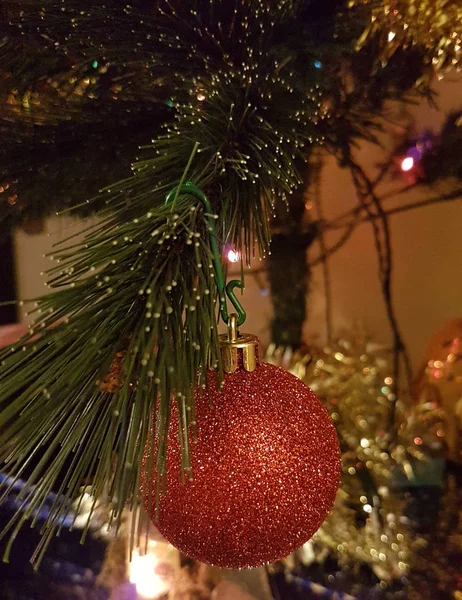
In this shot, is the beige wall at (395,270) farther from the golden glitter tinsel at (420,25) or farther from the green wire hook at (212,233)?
the green wire hook at (212,233)

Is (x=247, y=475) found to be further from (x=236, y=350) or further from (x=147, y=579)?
(x=147, y=579)

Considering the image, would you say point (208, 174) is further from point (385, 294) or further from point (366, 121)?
point (385, 294)

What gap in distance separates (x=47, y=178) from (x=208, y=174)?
0.19 meters

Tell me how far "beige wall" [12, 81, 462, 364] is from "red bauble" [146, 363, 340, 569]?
41 centimetres

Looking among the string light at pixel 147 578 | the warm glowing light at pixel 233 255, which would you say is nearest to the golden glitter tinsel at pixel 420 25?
the warm glowing light at pixel 233 255

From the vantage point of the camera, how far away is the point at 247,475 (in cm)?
26

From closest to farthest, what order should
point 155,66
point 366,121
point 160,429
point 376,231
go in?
point 160,429 < point 155,66 < point 366,121 < point 376,231

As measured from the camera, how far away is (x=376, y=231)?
2.29 ft

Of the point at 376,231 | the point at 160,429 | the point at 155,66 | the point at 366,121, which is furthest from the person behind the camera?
the point at 376,231

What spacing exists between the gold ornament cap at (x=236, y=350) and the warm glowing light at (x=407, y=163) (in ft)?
1.48

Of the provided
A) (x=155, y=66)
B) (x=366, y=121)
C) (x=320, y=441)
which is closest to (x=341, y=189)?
(x=366, y=121)

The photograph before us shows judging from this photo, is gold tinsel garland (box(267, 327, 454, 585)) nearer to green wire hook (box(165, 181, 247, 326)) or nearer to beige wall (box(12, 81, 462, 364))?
beige wall (box(12, 81, 462, 364))

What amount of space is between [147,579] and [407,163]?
577 millimetres

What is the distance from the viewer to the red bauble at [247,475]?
0.85 feet
